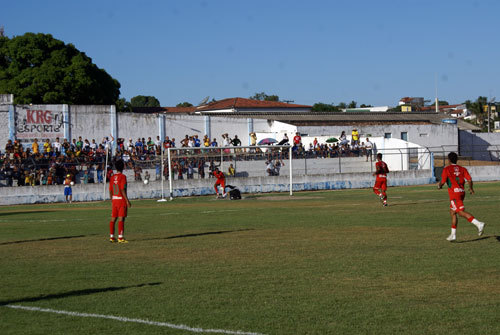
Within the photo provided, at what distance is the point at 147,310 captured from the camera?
878 centimetres

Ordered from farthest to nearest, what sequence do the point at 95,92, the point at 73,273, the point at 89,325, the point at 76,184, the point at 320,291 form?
1. the point at 95,92
2. the point at 76,184
3. the point at 73,273
4. the point at 320,291
5. the point at 89,325

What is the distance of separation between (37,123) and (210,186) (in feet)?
53.5

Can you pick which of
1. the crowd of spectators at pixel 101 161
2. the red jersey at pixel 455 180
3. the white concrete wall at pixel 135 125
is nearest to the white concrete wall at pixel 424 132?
the white concrete wall at pixel 135 125

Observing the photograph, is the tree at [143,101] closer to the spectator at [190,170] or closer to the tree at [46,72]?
the tree at [46,72]

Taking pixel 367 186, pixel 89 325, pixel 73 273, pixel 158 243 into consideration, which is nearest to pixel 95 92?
pixel 367 186

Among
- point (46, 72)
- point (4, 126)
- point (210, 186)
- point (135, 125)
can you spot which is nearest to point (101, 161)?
point (210, 186)

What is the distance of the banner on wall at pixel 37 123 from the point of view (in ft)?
165

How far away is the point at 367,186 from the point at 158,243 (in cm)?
3150

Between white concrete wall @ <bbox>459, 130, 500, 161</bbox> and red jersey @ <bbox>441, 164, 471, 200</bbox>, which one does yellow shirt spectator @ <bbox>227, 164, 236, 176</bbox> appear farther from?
white concrete wall @ <bbox>459, 130, 500, 161</bbox>

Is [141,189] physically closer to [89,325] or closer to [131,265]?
[131,265]

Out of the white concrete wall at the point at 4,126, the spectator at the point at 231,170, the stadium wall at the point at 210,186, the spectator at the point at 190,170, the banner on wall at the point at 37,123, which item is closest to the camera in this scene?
the stadium wall at the point at 210,186

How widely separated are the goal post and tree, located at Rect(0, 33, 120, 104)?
23.7 m

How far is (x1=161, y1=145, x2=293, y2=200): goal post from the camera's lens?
41875 mm

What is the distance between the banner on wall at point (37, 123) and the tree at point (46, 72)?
959 centimetres
